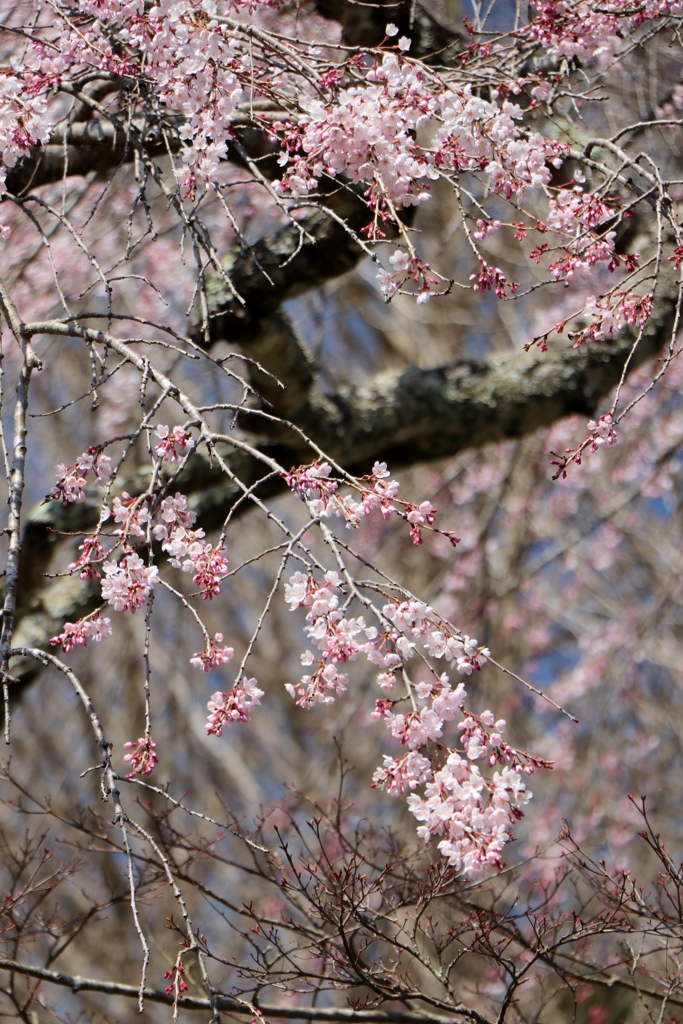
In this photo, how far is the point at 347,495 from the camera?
2.28 metres

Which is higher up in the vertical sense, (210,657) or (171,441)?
(171,441)

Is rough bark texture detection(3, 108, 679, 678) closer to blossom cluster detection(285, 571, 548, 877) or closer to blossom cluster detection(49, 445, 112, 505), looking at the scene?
blossom cluster detection(49, 445, 112, 505)

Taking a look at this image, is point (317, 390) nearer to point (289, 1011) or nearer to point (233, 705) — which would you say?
point (233, 705)

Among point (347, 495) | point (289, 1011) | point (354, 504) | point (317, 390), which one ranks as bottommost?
point (289, 1011)

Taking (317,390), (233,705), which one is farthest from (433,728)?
(317,390)

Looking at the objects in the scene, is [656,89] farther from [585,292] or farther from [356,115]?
[585,292]

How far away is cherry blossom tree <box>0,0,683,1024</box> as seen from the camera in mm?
1811

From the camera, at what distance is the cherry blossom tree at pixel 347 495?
181 cm

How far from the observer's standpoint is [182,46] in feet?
6.28

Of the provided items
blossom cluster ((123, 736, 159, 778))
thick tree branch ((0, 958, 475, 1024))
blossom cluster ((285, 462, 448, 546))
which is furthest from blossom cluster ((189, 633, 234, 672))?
thick tree branch ((0, 958, 475, 1024))

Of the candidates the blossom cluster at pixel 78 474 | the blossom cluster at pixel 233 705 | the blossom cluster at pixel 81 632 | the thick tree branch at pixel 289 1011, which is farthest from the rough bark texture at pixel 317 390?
the blossom cluster at pixel 233 705

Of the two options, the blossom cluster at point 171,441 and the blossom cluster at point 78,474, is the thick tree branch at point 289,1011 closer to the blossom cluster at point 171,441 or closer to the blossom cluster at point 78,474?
the blossom cluster at point 78,474

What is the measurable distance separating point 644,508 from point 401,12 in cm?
473

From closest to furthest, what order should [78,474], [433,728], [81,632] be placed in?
[433,728]
[81,632]
[78,474]
